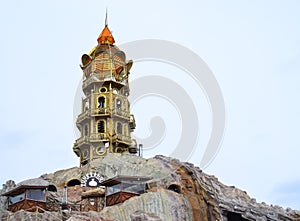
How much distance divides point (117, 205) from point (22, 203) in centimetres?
961

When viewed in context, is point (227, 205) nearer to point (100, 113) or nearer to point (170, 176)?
point (170, 176)

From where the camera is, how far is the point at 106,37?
95.7 m

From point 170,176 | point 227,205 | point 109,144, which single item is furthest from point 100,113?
point 227,205

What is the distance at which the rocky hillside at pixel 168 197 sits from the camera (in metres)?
49.9

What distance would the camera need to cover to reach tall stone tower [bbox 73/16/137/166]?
270 feet

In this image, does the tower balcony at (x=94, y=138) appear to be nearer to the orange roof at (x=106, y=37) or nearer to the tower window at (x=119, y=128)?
the tower window at (x=119, y=128)

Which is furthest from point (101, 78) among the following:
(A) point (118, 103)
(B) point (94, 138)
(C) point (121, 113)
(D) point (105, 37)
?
(B) point (94, 138)

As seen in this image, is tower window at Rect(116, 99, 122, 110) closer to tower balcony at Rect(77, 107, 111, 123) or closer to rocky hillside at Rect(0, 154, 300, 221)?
tower balcony at Rect(77, 107, 111, 123)

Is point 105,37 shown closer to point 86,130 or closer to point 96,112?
point 96,112

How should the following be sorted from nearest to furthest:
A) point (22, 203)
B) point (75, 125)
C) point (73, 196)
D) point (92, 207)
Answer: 1. point (22, 203)
2. point (92, 207)
3. point (73, 196)
4. point (75, 125)

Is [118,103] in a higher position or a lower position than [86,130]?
higher

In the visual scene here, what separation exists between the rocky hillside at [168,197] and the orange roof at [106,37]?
96.8 feet

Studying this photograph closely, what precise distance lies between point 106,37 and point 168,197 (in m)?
47.2

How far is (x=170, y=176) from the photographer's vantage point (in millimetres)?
65438
